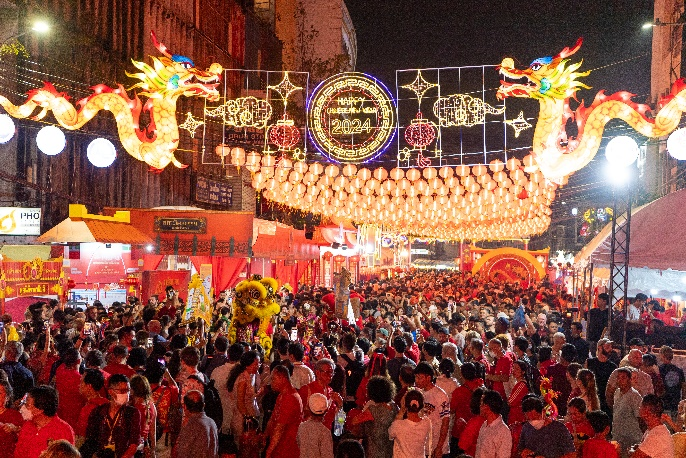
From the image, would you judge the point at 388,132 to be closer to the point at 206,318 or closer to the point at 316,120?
the point at 316,120

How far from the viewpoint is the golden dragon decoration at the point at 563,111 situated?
1453cm

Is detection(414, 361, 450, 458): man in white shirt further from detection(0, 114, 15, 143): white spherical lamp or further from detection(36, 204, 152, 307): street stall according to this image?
detection(36, 204, 152, 307): street stall

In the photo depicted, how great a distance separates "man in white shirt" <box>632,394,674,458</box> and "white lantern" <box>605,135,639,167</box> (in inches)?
288

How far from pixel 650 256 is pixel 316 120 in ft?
25.3

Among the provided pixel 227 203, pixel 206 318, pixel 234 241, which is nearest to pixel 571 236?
pixel 227 203

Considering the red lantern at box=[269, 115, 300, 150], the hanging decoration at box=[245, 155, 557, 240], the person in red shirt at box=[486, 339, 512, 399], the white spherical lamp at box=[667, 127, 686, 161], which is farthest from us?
A: the hanging decoration at box=[245, 155, 557, 240]

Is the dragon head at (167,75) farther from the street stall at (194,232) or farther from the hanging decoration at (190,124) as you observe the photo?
the street stall at (194,232)

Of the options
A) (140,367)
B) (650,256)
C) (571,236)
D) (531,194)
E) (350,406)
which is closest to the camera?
(140,367)

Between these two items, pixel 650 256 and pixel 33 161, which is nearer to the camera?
pixel 650 256

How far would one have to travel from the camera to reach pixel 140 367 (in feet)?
26.9

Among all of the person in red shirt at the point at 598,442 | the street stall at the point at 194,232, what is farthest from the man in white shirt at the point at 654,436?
the street stall at the point at 194,232

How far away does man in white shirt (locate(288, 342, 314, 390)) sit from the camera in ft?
27.4

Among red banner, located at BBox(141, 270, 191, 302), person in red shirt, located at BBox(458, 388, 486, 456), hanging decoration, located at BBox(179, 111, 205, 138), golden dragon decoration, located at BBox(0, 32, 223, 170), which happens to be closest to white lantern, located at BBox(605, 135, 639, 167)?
person in red shirt, located at BBox(458, 388, 486, 456)

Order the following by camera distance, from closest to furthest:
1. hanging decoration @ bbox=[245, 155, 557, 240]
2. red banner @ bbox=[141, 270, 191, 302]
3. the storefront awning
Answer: the storefront awning
red banner @ bbox=[141, 270, 191, 302]
hanging decoration @ bbox=[245, 155, 557, 240]
